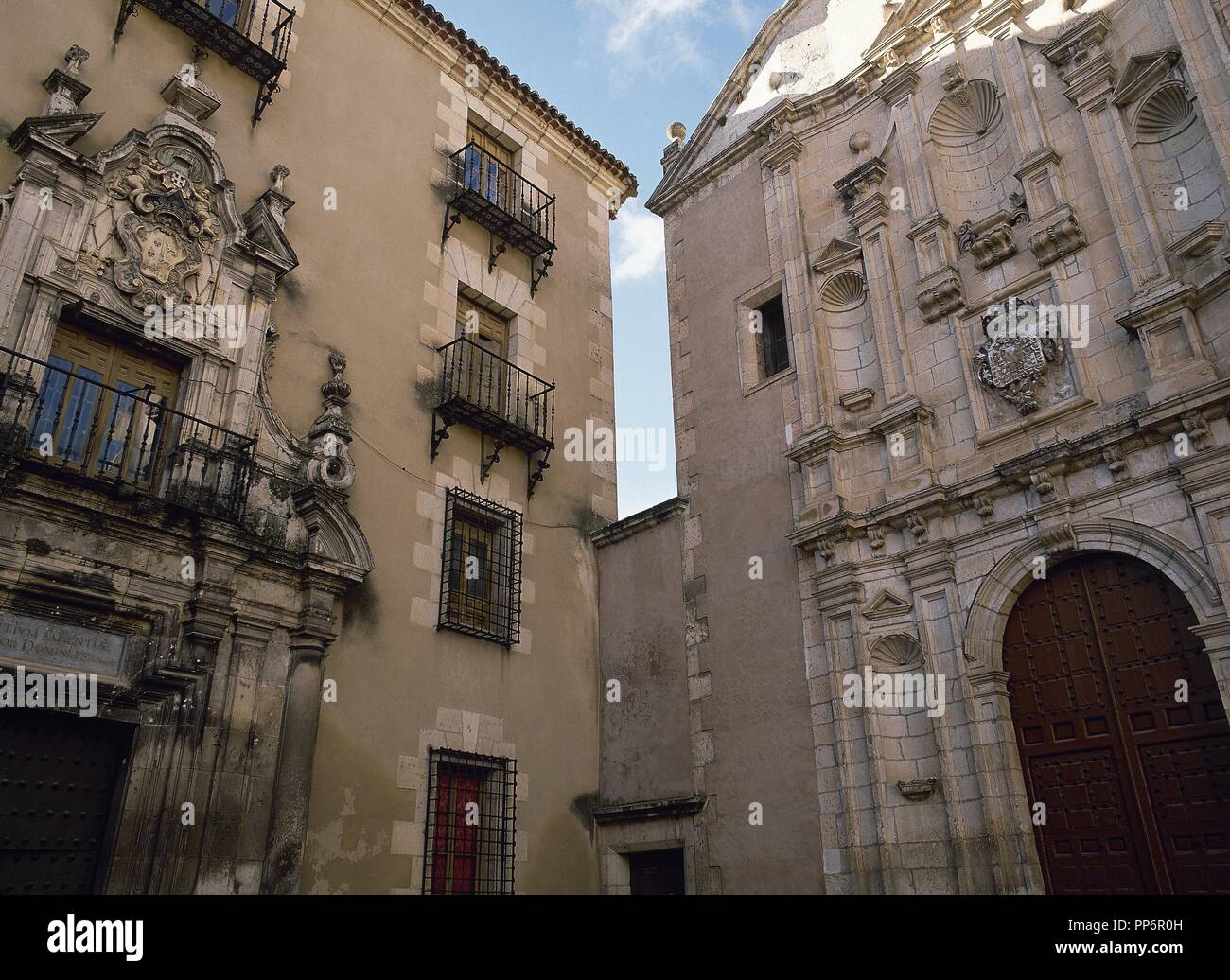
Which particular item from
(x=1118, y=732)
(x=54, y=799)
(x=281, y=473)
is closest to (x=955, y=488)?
(x=1118, y=732)

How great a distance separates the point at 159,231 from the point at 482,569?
5389mm

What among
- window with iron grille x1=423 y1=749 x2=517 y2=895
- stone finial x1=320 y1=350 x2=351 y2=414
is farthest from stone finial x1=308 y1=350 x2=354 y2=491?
window with iron grille x1=423 y1=749 x2=517 y2=895

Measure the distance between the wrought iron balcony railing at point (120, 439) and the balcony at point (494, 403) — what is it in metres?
3.01

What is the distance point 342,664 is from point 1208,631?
8116mm

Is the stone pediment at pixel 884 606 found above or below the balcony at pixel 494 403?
below

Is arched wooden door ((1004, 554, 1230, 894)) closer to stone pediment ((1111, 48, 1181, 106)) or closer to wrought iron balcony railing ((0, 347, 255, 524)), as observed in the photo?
stone pediment ((1111, 48, 1181, 106))

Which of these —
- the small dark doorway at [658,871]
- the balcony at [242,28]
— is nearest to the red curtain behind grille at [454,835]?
the small dark doorway at [658,871]

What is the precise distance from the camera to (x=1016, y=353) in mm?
10039

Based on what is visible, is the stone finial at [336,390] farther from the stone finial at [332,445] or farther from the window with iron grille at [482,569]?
the window with iron grille at [482,569]

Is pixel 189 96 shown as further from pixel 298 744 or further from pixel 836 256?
pixel 836 256

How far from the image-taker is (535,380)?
44.0ft

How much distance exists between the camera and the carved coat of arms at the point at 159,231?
366 inches
